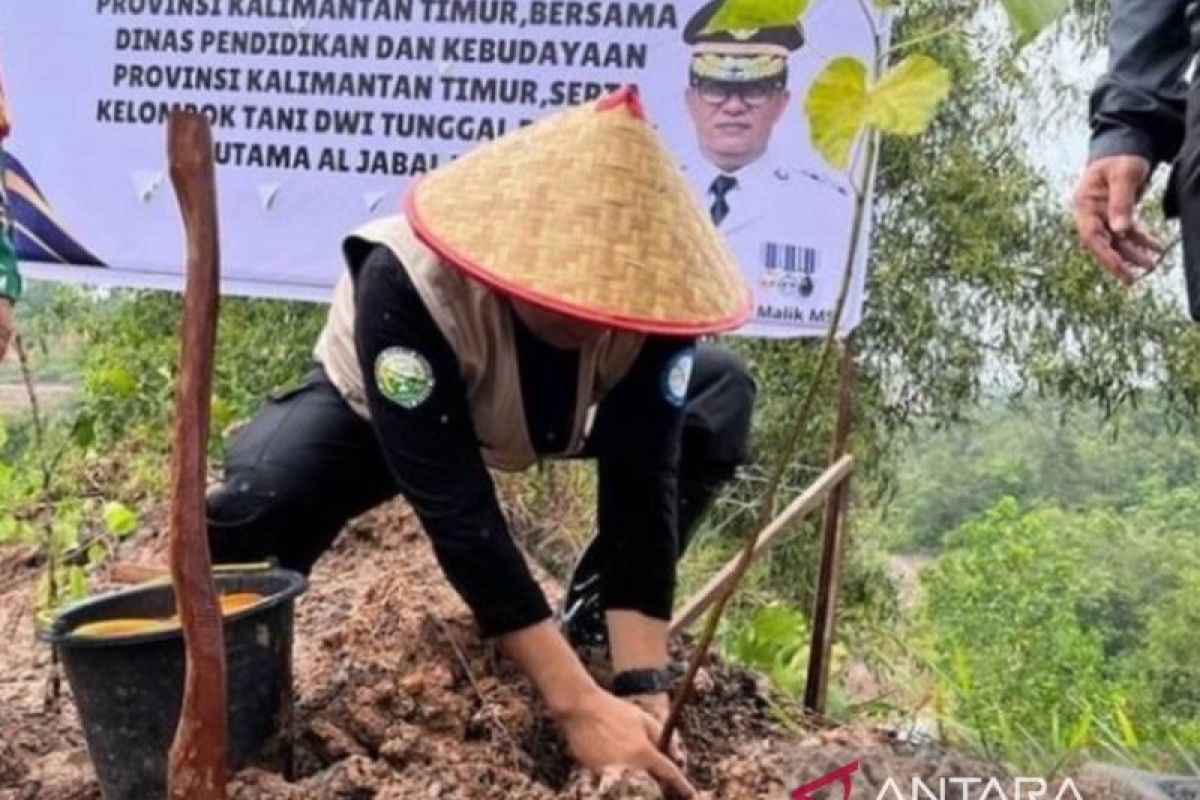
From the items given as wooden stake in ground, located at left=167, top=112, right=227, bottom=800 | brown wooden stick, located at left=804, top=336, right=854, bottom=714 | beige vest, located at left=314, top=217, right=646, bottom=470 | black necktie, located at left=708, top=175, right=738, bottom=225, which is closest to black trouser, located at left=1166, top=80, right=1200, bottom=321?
beige vest, located at left=314, top=217, right=646, bottom=470

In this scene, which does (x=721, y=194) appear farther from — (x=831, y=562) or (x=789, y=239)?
(x=831, y=562)

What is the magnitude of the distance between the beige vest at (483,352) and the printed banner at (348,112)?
2.06 feet

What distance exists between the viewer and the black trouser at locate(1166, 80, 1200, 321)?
109 cm

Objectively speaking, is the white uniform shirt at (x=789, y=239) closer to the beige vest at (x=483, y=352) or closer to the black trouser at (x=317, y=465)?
the black trouser at (x=317, y=465)

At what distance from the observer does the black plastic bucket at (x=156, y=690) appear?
1.34 m

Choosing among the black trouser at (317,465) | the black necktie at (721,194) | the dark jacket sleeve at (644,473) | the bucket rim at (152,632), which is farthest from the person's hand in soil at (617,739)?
the black necktie at (721,194)

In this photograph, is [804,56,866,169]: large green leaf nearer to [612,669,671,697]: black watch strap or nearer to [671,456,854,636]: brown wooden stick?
[612,669,671,697]: black watch strap

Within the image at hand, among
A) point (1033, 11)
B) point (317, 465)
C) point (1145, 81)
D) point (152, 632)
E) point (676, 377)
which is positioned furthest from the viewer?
point (317, 465)

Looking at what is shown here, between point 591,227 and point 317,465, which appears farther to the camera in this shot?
point 317,465

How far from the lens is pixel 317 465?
1682mm

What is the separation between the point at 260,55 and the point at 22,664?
3.23 feet

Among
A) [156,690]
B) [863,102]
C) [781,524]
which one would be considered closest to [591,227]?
[863,102]

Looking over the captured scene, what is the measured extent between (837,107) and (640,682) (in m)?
0.64

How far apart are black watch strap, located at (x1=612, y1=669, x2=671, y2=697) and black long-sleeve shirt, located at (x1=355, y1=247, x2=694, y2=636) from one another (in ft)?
0.22
